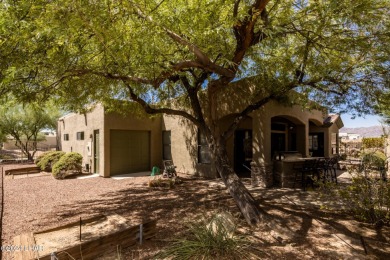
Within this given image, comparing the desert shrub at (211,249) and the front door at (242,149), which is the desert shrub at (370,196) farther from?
the front door at (242,149)

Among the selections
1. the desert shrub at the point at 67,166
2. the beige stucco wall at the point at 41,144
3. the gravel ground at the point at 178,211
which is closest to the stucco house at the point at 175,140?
the desert shrub at the point at 67,166

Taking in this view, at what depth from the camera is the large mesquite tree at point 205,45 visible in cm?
422

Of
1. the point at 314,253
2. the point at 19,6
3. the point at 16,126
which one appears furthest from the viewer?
the point at 16,126

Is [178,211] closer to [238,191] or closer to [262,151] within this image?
[238,191]

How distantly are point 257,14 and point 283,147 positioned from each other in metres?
11.5

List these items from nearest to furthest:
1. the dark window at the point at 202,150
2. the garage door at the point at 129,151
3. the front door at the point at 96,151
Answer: the dark window at the point at 202,150 → the garage door at the point at 129,151 → the front door at the point at 96,151

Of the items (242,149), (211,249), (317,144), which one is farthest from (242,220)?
(317,144)

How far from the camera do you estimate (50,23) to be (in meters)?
3.86

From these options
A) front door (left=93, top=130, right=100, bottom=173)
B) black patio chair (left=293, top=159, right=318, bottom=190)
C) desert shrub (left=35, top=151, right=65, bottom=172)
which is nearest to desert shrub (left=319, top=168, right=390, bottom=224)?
black patio chair (left=293, top=159, right=318, bottom=190)

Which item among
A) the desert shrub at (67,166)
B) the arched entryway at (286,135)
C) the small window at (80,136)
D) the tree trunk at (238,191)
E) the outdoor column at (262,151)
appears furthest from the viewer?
the small window at (80,136)

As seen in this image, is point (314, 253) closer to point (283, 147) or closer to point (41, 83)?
point (41, 83)

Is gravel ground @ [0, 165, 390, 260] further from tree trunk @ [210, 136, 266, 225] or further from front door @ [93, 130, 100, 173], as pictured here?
front door @ [93, 130, 100, 173]

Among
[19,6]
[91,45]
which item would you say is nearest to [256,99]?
[91,45]

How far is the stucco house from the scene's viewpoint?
1302 cm
